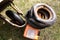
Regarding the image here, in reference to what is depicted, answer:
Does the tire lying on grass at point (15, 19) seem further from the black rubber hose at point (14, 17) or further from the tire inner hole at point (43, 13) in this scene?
the tire inner hole at point (43, 13)

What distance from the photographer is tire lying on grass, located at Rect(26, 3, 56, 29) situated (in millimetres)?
3255

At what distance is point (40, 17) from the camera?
3.41 meters

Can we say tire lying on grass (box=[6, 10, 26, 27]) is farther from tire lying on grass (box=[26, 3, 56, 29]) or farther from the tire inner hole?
the tire inner hole

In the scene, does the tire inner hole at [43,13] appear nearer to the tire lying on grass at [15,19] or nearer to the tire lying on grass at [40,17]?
the tire lying on grass at [40,17]

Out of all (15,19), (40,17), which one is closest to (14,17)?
(15,19)

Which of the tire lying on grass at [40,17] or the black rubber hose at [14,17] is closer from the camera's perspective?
the tire lying on grass at [40,17]

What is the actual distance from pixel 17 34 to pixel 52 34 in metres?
0.48

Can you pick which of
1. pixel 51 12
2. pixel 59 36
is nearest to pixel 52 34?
pixel 59 36

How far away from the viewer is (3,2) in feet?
10.5

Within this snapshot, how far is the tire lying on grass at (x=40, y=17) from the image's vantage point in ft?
10.7

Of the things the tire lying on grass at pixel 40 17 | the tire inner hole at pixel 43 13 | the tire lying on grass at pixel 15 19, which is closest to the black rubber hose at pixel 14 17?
the tire lying on grass at pixel 15 19

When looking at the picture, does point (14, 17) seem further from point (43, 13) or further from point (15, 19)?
point (43, 13)

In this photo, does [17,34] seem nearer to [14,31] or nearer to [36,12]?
[14,31]

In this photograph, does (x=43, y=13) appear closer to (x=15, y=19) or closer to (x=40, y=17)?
(x=40, y=17)
